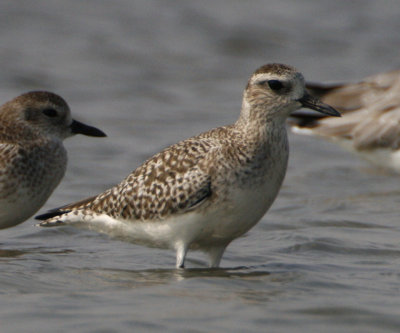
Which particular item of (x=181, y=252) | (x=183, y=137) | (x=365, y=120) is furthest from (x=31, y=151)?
(x=365, y=120)

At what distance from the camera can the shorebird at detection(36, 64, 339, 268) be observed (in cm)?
892

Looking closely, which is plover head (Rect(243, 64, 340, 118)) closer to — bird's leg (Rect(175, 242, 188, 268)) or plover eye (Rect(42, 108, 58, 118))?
bird's leg (Rect(175, 242, 188, 268))

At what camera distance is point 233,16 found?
23.1 meters

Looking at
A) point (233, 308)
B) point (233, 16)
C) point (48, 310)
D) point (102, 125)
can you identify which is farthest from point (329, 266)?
point (233, 16)

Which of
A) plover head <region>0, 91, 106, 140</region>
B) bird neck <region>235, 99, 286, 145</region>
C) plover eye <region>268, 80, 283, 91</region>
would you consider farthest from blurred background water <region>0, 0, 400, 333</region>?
plover eye <region>268, 80, 283, 91</region>

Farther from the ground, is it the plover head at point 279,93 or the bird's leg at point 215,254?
the plover head at point 279,93

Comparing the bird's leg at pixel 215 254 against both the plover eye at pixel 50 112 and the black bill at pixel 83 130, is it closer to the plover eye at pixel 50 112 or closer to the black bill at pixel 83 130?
the black bill at pixel 83 130

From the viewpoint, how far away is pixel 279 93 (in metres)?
9.27

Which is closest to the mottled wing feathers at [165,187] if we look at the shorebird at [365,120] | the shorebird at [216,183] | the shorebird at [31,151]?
the shorebird at [216,183]

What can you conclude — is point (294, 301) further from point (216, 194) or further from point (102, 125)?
point (102, 125)

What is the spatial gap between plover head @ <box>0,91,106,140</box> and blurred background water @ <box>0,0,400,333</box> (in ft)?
3.84

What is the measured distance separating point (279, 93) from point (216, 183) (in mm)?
1078

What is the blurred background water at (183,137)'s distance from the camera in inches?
303

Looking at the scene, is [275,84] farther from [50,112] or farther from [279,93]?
[50,112]
